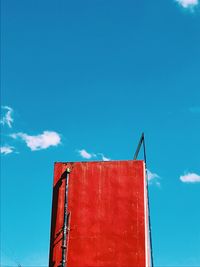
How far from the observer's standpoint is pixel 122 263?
19.2 m

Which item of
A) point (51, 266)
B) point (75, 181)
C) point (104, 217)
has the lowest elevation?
point (51, 266)

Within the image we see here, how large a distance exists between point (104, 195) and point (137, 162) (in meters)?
1.95

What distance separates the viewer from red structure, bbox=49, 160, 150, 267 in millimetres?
19406

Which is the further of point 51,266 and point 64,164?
point 64,164

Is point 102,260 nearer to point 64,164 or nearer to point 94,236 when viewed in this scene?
point 94,236

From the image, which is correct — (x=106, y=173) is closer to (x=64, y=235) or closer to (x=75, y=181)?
(x=75, y=181)

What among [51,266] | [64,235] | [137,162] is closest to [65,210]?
[64,235]

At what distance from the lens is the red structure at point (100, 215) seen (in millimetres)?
19406

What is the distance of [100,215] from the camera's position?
2005 centimetres

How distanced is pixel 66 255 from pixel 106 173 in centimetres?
372

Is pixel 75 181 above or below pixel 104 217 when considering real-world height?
above

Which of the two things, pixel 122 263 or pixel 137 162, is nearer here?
pixel 122 263

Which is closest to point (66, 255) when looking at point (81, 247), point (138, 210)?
point (81, 247)

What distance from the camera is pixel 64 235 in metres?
19.7
